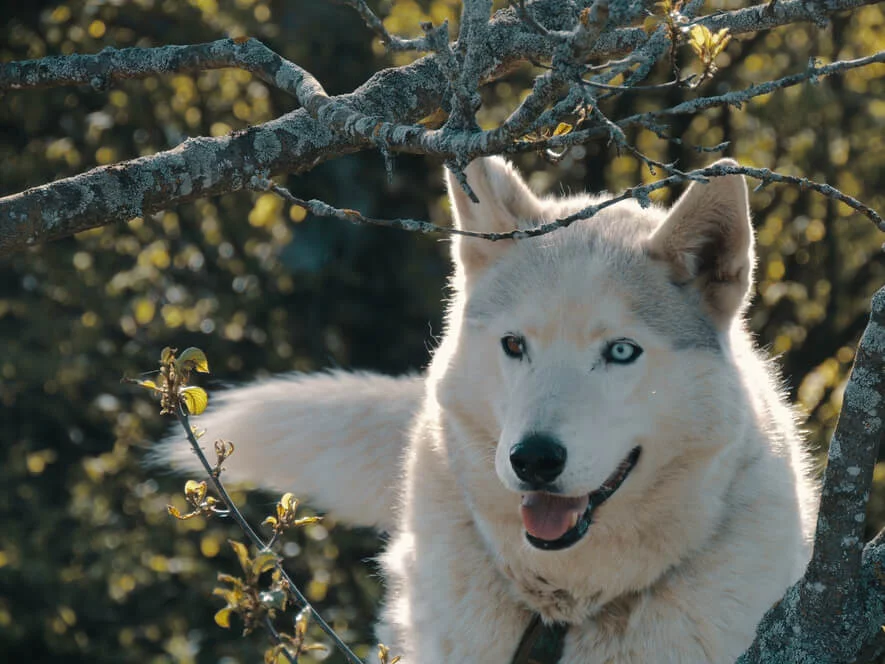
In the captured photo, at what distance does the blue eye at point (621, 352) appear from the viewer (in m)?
2.88

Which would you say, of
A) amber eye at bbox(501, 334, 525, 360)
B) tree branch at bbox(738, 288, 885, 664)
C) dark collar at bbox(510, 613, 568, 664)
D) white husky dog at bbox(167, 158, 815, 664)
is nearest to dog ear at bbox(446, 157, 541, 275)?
white husky dog at bbox(167, 158, 815, 664)

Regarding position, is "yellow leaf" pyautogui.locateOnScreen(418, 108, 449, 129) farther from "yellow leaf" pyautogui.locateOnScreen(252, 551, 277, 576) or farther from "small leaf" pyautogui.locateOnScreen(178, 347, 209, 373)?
"yellow leaf" pyautogui.locateOnScreen(252, 551, 277, 576)

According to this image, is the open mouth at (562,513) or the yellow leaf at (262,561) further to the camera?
the open mouth at (562,513)

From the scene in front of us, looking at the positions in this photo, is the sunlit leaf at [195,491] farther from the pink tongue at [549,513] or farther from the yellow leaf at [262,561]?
the pink tongue at [549,513]

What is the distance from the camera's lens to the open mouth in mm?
2801

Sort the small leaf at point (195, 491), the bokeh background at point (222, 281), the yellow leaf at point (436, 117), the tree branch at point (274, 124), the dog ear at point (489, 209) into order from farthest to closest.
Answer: the bokeh background at point (222, 281), the dog ear at point (489, 209), the yellow leaf at point (436, 117), the small leaf at point (195, 491), the tree branch at point (274, 124)

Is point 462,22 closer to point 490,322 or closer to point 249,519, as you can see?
point 490,322

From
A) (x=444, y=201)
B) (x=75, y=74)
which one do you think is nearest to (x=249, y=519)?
(x=444, y=201)

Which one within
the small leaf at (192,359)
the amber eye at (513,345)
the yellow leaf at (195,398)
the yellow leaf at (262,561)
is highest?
the small leaf at (192,359)

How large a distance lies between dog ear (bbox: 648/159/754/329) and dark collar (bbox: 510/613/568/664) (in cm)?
91

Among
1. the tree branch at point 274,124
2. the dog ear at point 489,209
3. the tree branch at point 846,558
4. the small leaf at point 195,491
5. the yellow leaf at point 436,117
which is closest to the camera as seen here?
the tree branch at point 846,558

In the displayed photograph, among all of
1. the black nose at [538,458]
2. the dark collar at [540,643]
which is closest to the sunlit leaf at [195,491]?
the black nose at [538,458]

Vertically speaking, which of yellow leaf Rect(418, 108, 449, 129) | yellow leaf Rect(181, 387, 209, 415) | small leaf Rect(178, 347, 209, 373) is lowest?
yellow leaf Rect(181, 387, 209, 415)

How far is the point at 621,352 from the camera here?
2879 mm
